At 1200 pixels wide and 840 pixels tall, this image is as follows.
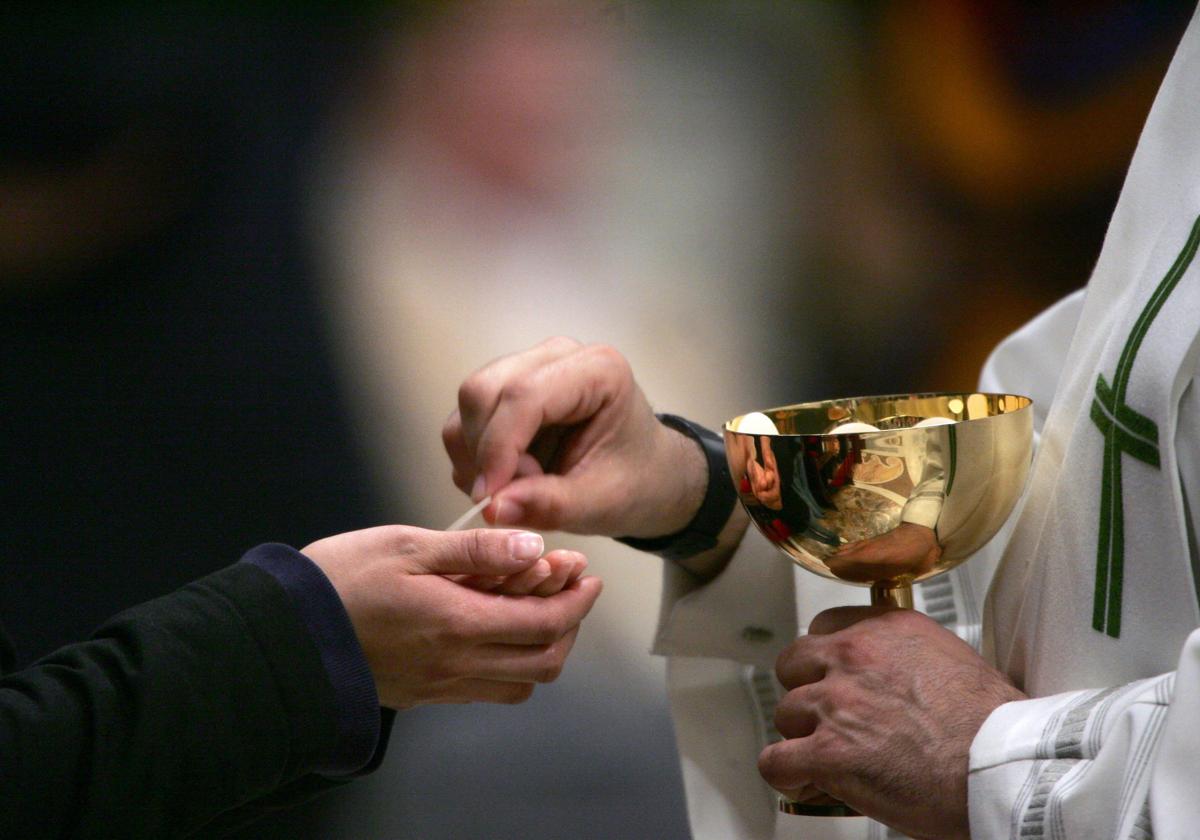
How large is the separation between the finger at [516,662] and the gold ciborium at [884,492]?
170 mm

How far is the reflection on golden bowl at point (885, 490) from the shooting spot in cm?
67

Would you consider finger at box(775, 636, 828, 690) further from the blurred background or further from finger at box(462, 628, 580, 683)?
the blurred background

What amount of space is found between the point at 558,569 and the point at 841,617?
18 centimetres

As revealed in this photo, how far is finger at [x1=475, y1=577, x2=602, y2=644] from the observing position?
76cm

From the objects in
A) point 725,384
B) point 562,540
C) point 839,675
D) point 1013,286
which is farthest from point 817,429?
point 1013,286

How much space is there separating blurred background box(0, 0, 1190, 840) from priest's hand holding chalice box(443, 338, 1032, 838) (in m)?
0.84

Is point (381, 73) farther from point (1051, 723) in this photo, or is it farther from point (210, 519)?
point (1051, 723)

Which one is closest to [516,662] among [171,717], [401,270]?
[171,717]

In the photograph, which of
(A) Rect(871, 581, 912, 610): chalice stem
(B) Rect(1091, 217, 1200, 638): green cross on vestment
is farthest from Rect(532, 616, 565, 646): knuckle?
(B) Rect(1091, 217, 1200, 638): green cross on vestment

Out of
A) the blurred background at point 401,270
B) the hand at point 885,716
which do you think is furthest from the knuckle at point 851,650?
the blurred background at point 401,270

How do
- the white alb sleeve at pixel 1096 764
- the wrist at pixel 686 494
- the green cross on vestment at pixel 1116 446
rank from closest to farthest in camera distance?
the white alb sleeve at pixel 1096 764 < the green cross on vestment at pixel 1116 446 < the wrist at pixel 686 494

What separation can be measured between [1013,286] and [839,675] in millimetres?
1762

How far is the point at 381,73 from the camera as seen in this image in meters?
1.86

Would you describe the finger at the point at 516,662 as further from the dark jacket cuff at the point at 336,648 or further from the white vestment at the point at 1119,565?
the white vestment at the point at 1119,565
